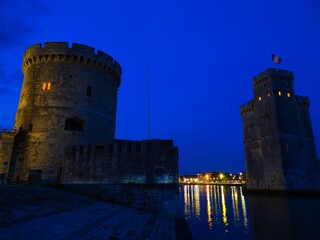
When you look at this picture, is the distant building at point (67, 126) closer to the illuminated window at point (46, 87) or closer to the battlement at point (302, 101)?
the illuminated window at point (46, 87)

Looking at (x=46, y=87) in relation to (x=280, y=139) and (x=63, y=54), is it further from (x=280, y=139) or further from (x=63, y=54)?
(x=280, y=139)

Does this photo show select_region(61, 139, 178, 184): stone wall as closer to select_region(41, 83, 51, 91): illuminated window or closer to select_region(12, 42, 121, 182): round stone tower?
select_region(12, 42, 121, 182): round stone tower

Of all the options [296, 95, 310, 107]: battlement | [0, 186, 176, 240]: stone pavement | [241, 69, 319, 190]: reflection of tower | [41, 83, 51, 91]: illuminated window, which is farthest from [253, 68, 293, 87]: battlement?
[0, 186, 176, 240]: stone pavement

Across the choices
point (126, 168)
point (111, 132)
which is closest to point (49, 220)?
point (126, 168)

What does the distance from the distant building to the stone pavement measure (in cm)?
257

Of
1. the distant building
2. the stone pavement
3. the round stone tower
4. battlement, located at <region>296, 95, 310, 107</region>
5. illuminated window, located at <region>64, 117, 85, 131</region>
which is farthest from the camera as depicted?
battlement, located at <region>296, 95, 310, 107</region>

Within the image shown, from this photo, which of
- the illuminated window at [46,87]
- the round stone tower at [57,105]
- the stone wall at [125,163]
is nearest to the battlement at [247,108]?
the round stone tower at [57,105]

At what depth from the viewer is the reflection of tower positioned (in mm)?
33094

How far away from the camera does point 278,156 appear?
110ft

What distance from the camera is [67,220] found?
24.2 feet

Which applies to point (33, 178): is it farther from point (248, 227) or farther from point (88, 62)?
point (248, 227)

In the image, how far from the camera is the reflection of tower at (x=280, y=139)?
3309 cm

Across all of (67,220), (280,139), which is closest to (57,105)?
(67,220)

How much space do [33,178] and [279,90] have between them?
34.7m
